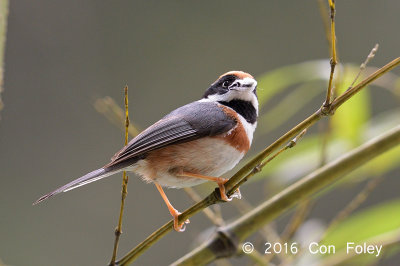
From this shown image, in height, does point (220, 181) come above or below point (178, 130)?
below

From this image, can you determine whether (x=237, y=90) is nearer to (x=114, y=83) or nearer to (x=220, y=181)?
(x=220, y=181)

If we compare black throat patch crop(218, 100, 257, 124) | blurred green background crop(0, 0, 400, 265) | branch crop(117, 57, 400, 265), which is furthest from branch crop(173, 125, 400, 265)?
blurred green background crop(0, 0, 400, 265)

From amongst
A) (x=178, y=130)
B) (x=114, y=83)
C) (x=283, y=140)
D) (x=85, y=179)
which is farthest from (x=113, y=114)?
(x=114, y=83)

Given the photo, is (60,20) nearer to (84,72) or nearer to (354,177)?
(84,72)

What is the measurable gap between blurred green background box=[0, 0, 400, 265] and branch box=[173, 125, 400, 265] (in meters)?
3.68

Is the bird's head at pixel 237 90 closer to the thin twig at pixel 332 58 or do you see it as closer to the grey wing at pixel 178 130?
the grey wing at pixel 178 130

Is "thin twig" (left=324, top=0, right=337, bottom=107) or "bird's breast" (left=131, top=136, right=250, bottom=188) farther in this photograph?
"bird's breast" (left=131, top=136, right=250, bottom=188)

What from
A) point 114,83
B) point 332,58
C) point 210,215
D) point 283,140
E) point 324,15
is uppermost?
point 114,83

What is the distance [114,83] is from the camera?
5.75 m

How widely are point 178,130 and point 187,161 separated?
156 millimetres

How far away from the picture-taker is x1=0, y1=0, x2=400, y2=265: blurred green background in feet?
17.5

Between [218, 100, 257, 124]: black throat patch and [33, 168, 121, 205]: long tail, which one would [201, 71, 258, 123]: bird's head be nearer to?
[218, 100, 257, 124]: black throat patch

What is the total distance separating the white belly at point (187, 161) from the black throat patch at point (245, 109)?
0.26m

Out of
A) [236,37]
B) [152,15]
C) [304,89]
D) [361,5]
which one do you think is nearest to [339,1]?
[361,5]
